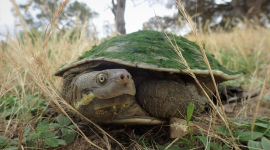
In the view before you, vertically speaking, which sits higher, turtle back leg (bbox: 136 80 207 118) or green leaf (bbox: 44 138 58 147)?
turtle back leg (bbox: 136 80 207 118)

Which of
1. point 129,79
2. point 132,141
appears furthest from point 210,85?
point 129,79

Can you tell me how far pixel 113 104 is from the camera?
1329 millimetres

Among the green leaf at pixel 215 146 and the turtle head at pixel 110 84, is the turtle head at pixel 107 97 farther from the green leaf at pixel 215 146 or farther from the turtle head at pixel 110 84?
the green leaf at pixel 215 146

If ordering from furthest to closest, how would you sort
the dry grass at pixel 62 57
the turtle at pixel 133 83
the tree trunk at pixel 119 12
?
the tree trunk at pixel 119 12 → the dry grass at pixel 62 57 → the turtle at pixel 133 83

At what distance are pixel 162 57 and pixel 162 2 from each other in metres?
0.95

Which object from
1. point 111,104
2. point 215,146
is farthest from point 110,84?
point 215,146

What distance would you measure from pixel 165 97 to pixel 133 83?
0.40 m

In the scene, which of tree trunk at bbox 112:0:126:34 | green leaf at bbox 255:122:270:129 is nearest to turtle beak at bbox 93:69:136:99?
green leaf at bbox 255:122:270:129

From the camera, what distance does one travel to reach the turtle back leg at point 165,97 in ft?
5.29

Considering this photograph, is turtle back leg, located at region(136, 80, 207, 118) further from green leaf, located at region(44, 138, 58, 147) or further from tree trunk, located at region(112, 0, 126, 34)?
tree trunk, located at region(112, 0, 126, 34)

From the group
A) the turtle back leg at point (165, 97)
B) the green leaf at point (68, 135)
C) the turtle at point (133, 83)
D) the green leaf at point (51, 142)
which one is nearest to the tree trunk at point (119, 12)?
the turtle at point (133, 83)

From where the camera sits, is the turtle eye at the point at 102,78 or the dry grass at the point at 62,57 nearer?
the turtle eye at the point at 102,78

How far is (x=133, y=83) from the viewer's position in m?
1.33

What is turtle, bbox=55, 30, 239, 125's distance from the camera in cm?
132
